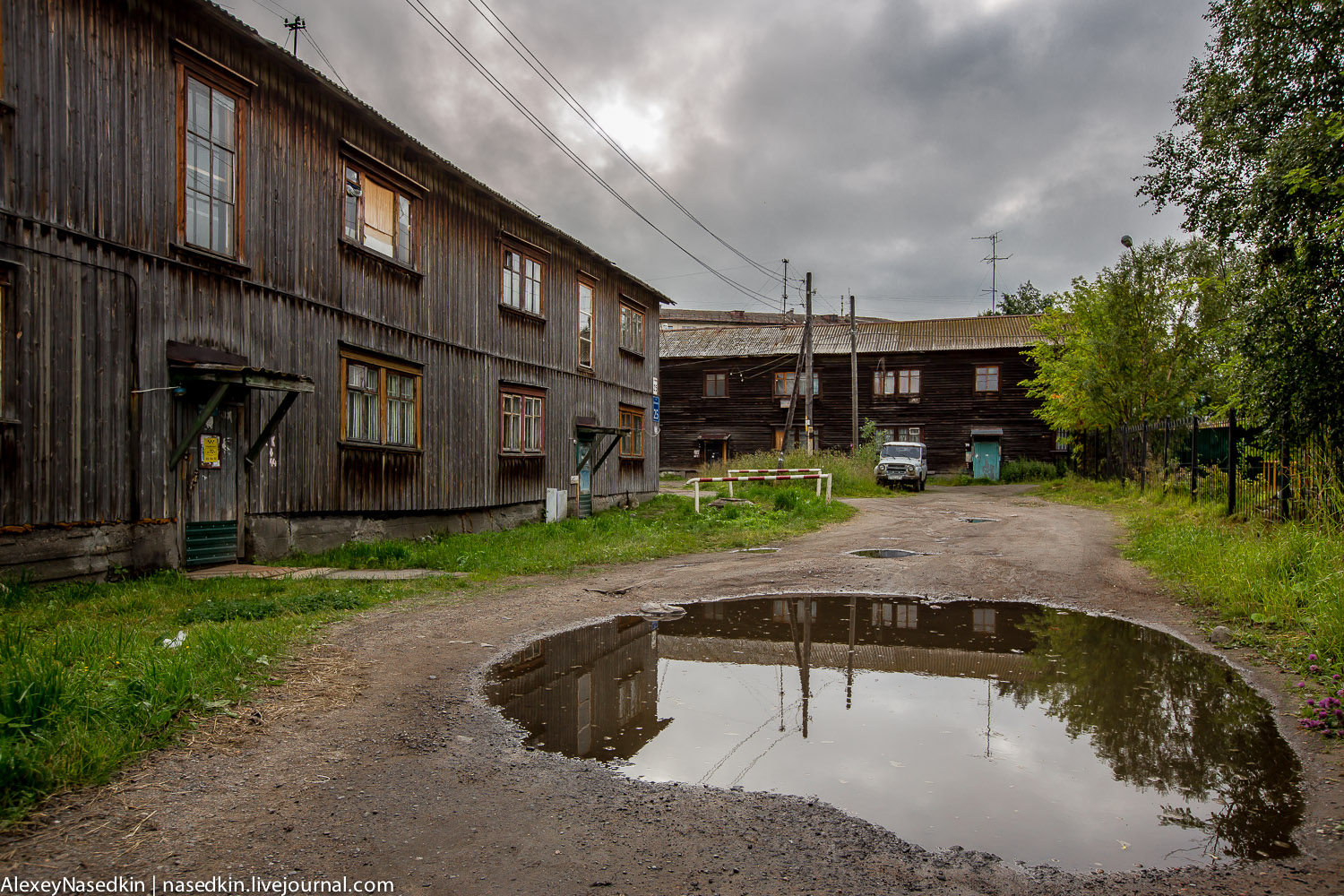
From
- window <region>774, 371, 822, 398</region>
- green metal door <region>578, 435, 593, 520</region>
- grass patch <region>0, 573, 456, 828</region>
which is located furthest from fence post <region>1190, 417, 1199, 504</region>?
window <region>774, 371, 822, 398</region>

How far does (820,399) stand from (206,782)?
40480 mm

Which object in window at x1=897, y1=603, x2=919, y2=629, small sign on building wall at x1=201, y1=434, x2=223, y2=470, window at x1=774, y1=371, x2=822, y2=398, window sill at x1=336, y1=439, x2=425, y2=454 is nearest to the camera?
window at x1=897, y1=603, x2=919, y2=629

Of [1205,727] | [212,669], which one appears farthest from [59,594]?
[1205,727]

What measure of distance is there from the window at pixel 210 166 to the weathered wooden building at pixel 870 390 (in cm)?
3309

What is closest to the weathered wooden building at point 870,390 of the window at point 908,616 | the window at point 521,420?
the window at point 521,420

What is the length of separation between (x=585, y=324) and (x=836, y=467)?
14.1 metres

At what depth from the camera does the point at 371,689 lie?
538cm

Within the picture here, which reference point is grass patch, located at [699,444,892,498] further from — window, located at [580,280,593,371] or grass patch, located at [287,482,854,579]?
window, located at [580,280,593,371]

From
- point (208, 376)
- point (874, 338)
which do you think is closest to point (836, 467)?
point (874, 338)

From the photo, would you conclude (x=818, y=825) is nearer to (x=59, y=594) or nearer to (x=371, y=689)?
→ (x=371, y=689)

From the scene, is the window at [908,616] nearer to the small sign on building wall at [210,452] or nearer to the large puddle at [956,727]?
the large puddle at [956,727]

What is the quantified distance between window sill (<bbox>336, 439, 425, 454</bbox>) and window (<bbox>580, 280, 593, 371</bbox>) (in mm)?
6677

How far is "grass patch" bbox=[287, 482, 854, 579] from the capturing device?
1120cm

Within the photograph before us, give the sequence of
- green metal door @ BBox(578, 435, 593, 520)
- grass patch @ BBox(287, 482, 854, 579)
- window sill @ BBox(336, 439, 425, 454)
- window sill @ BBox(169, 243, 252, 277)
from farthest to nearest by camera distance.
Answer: green metal door @ BBox(578, 435, 593, 520) → window sill @ BBox(336, 439, 425, 454) → grass patch @ BBox(287, 482, 854, 579) → window sill @ BBox(169, 243, 252, 277)
